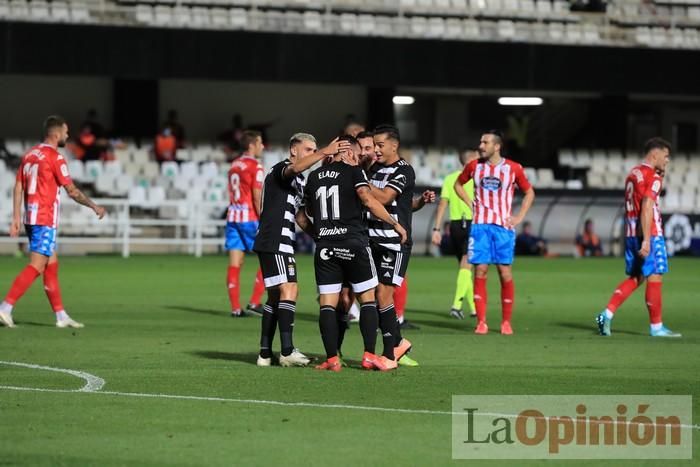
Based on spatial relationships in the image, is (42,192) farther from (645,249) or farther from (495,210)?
(645,249)

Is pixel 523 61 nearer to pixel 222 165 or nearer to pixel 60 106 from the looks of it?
Result: pixel 222 165

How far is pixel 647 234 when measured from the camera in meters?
14.8

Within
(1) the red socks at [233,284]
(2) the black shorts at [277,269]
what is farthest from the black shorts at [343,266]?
(1) the red socks at [233,284]

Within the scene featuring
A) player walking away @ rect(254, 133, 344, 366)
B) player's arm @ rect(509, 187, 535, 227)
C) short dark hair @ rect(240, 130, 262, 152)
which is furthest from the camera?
short dark hair @ rect(240, 130, 262, 152)

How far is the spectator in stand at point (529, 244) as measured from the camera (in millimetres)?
32188

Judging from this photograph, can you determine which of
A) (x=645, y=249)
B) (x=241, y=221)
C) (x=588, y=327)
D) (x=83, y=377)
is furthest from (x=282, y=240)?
(x=241, y=221)

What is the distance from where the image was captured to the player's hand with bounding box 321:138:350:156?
10898mm

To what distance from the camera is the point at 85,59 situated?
33625 millimetres

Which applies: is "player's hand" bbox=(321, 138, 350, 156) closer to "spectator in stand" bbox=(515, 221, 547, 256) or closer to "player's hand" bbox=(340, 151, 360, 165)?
"player's hand" bbox=(340, 151, 360, 165)

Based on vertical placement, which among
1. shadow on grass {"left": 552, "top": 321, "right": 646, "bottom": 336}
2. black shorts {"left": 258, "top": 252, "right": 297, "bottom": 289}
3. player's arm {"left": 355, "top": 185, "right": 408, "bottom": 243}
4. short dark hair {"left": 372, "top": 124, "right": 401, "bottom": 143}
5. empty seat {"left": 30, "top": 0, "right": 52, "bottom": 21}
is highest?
empty seat {"left": 30, "top": 0, "right": 52, "bottom": 21}

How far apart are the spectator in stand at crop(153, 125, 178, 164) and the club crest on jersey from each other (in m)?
20.0

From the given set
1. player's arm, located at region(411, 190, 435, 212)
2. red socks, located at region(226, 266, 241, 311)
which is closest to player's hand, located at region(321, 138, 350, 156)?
player's arm, located at region(411, 190, 435, 212)

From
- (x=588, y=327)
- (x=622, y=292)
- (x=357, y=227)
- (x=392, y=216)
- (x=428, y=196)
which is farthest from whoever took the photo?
(x=588, y=327)

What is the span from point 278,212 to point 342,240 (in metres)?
0.71
